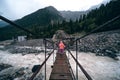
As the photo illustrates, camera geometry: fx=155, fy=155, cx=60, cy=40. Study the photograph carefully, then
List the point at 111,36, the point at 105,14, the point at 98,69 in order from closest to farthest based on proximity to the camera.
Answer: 1. the point at 98,69
2. the point at 111,36
3. the point at 105,14

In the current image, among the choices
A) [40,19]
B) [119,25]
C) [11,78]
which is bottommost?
[11,78]

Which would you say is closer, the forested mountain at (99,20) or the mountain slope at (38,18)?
the forested mountain at (99,20)

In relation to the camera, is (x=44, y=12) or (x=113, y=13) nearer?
(x=113, y=13)

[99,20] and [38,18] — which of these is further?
[38,18]

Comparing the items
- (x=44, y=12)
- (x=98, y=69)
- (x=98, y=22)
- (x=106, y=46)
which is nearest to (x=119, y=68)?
(x=98, y=69)

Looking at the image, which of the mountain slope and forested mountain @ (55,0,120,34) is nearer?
forested mountain @ (55,0,120,34)

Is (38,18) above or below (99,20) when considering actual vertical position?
above

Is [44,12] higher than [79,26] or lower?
higher

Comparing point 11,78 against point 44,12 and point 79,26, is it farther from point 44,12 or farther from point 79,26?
point 44,12

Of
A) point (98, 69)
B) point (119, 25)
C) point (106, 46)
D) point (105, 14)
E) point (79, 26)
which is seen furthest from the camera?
point (79, 26)

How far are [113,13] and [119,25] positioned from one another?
14.4 feet

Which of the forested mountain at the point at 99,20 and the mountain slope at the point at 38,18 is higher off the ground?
the mountain slope at the point at 38,18

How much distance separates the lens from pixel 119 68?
14336mm

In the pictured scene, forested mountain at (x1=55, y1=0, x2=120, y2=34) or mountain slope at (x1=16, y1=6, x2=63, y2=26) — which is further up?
mountain slope at (x1=16, y1=6, x2=63, y2=26)
